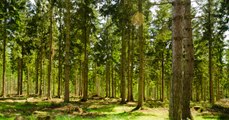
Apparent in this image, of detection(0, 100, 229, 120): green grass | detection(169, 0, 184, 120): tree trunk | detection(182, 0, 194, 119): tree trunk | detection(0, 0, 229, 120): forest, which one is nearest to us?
detection(169, 0, 184, 120): tree trunk

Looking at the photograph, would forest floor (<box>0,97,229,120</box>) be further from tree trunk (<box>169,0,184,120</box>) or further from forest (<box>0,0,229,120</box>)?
tree trunk (<box>169,0,184,120</box>)

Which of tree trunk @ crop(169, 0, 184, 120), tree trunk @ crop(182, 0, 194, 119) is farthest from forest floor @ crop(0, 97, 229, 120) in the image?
tree trunk @ crop(169, 0, 184, 120)

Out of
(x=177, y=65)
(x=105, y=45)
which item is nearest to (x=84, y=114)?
(x=177, y=65)

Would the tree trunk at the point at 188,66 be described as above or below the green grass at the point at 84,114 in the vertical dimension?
above

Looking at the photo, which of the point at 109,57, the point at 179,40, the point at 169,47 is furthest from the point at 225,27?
the point at 179,40

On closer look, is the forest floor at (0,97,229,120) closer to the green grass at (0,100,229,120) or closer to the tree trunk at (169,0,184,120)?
the green grass at (0,100,229,120)

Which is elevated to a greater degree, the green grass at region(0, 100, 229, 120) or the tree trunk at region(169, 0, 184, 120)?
the tree trunk at region(169, 0, 184, 120)

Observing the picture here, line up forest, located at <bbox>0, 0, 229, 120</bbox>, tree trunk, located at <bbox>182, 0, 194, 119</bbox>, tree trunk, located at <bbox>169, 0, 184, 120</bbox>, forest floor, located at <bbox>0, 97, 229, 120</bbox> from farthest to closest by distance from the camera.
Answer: forest, located at <bbox>0, 0, 229, 120</bbox>, forest floor, located at <bbox>0, 97, 229, 120</bbox>, tree trunk, located at <bbox>182, 0, 194, 119</bbox>, tree trunk, located at <bbox>169, 0, 184, 120</bbox>

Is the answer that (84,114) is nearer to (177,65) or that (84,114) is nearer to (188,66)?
(188,66)

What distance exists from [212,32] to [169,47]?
18.3 feet

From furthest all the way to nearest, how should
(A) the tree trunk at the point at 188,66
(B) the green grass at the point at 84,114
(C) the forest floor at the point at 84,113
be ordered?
(C) the forest floor at the point at 84,113 → (B) the green grass at the point at 84,114 → (A) the tree trunk at the point at 188,66

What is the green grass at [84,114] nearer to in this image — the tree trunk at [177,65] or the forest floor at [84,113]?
the forest floor at [84,113]

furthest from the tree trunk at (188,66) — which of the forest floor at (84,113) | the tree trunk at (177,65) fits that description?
the tree trunk at (177,65)

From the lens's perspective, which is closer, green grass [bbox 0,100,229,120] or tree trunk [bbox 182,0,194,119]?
tree trunk [bbox 182,0,194,119]
